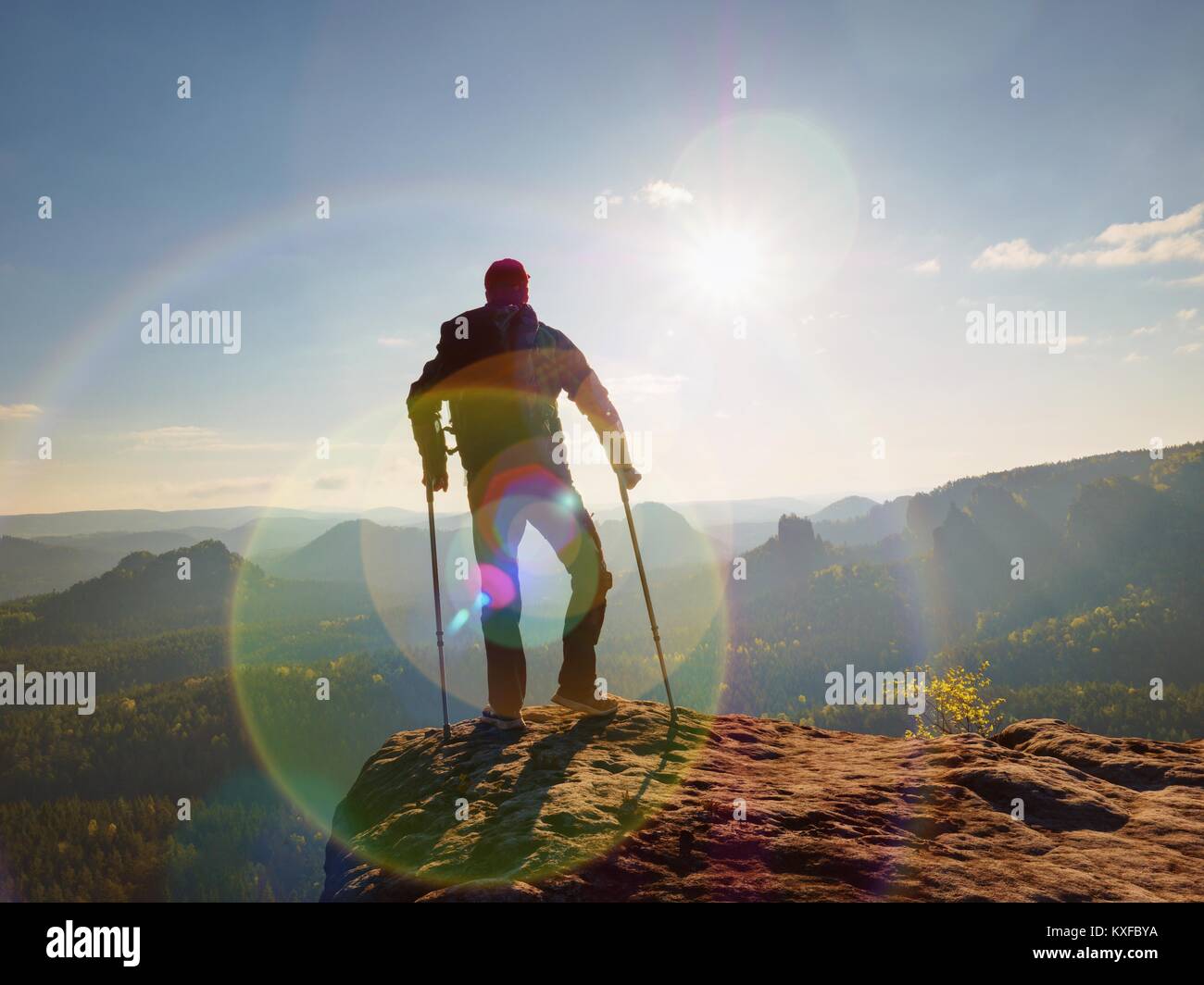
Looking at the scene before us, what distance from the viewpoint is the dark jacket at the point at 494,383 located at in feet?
26.1

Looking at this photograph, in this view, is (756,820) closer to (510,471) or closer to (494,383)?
(510,471)

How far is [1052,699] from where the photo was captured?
150 m

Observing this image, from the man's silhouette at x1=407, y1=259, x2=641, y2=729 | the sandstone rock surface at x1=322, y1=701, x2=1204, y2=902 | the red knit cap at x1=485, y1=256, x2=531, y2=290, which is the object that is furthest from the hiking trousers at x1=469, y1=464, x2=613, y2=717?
the red knit cap at x1=485, y1=256, x2=531, y2=290

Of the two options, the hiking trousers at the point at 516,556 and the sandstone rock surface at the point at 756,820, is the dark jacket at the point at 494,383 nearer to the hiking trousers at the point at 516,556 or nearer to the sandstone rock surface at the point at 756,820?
the hiking trousers at the point at 516,556

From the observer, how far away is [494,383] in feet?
26.2

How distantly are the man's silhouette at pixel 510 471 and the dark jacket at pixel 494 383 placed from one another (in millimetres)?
12

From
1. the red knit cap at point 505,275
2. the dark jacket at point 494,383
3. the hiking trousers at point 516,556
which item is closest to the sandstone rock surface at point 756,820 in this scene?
the hiking trousers at point 516,556

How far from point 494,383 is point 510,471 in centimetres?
117

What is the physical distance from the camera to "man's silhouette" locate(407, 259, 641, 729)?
7887mm

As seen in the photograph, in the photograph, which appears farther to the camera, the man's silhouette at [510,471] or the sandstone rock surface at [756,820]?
the man's silhouette at [510,471]

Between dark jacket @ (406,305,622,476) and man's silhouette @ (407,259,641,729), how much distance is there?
12mm

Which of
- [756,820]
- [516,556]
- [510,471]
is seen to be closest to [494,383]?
[510,471]

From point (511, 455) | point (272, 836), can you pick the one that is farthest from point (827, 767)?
point (272, 836)
